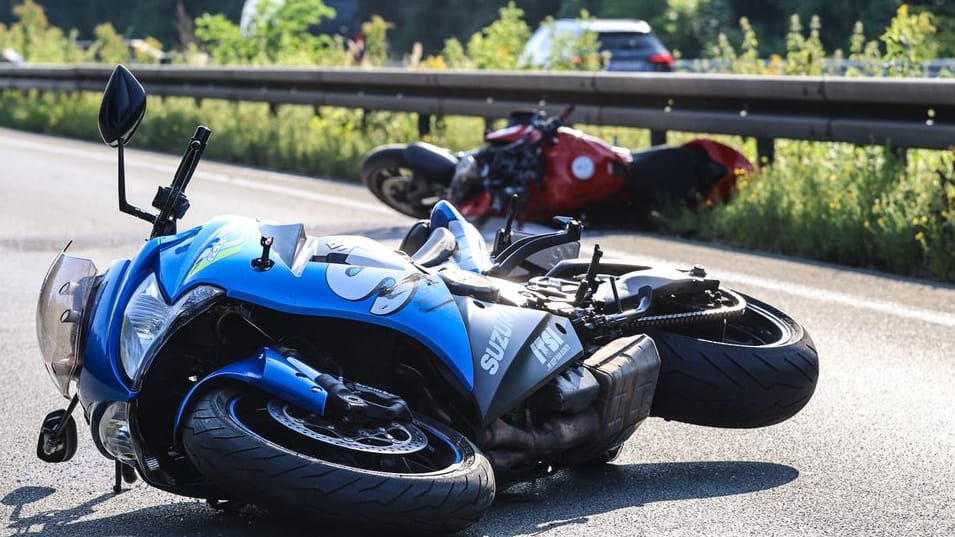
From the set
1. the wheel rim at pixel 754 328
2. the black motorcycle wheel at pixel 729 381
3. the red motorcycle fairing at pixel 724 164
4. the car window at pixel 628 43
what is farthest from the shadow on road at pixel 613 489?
the car window at pixel 628 43

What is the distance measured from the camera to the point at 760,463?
5012mm

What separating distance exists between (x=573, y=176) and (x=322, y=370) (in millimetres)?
6245

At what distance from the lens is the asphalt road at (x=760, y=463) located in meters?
4.31

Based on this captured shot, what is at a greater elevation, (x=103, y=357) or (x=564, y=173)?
(x=103, y=357)

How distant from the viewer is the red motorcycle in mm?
10234

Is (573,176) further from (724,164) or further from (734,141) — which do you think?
(734,141)

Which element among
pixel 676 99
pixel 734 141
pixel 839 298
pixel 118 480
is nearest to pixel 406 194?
pixel 676 99

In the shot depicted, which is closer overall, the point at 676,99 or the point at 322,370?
the point at 322,370

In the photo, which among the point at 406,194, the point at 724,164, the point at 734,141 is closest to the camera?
the point at 724,164

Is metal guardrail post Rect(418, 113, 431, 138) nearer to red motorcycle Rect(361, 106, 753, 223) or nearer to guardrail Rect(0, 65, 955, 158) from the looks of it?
guardrail Rect(0, 65, 955, 158)

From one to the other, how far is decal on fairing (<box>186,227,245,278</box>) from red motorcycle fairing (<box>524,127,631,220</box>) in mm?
6035

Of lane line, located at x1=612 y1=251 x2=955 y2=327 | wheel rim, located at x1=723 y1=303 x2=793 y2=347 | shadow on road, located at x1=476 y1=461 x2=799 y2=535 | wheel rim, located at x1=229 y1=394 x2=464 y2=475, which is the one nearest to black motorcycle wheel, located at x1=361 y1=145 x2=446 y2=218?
lane line, located at x1=612 y1=251 x2=955 y2=327

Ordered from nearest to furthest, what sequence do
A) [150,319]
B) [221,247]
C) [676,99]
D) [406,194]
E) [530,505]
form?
[150,319] → [221,247] → [530,505] → [406,194] → [676,99]

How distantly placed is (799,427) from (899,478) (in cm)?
71
